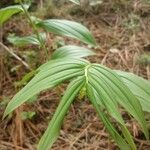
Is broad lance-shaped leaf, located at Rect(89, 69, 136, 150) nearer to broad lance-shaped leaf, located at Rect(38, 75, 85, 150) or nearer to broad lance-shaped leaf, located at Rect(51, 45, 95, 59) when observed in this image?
broad lance-shaped leaf, located at Rect(38, 75, 85, 150)

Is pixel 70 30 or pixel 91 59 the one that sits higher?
pixel 70 30

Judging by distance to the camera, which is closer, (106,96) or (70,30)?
(106,96)

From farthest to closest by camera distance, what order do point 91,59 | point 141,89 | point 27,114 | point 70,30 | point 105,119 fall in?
point 91,59
point 27,114
point 70,30
point 141,89
point 105,119

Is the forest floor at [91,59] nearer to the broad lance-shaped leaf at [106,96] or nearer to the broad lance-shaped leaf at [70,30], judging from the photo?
the broad lance-shaped leaf at [70,30]

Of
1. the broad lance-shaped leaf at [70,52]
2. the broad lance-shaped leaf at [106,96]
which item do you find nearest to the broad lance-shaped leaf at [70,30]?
the broad lance-shaped leaf at [70,52]

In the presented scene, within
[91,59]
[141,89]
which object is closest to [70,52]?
[141,89]

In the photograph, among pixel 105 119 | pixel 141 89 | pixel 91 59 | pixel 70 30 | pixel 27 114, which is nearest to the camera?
pixel 105 119

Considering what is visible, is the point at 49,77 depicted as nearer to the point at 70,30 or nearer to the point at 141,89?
the point at 141,89
